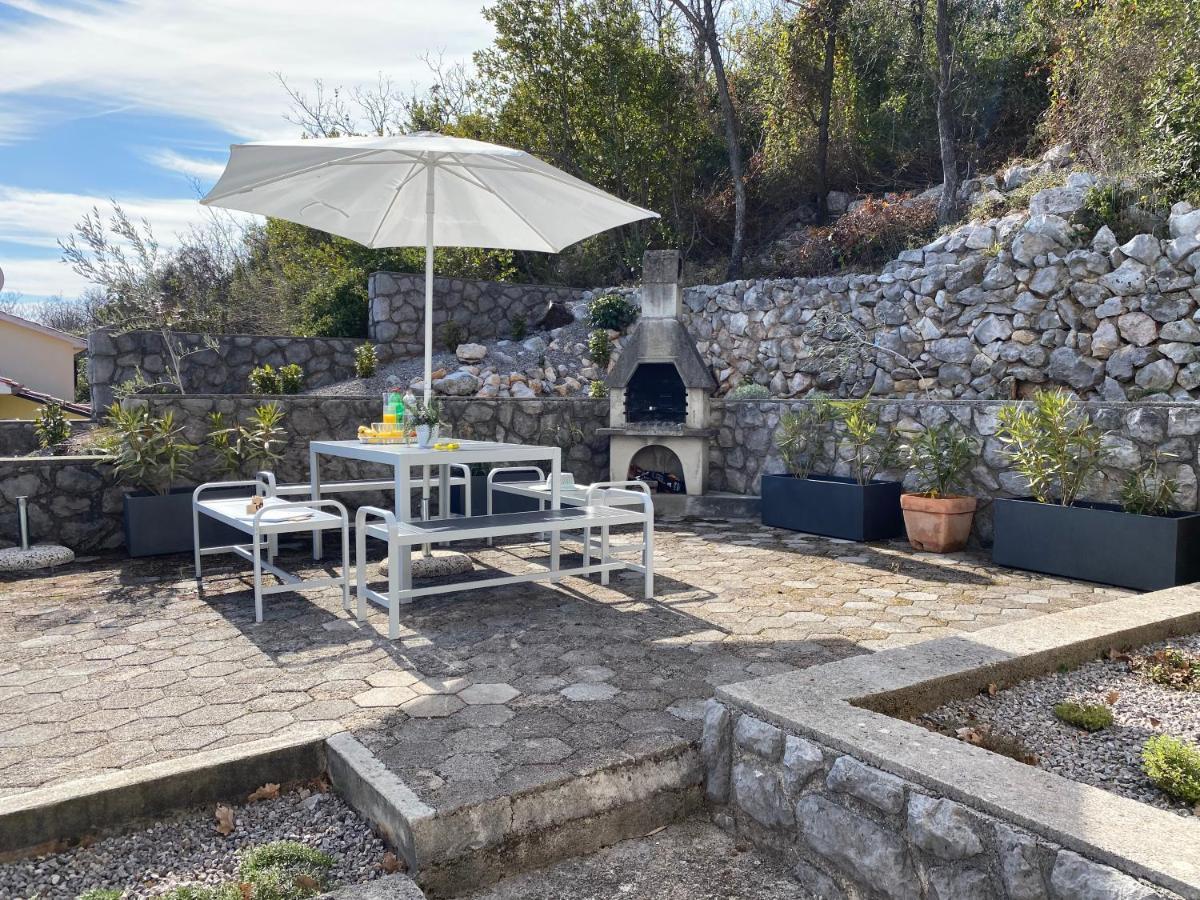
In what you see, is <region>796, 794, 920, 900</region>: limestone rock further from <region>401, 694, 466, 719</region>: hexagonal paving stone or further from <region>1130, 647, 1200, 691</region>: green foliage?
<region>1130, 647, 1200, 691</region>: green foliage

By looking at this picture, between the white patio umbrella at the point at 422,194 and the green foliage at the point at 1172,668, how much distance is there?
140 inches

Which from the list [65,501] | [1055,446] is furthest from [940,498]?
[65,501]

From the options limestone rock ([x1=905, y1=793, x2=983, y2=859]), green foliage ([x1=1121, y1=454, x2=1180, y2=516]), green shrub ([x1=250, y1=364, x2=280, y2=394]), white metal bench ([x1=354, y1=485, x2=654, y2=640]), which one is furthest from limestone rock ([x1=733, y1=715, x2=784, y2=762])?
green shrub ([x1=250, y1=364, x2=280, y2=394])

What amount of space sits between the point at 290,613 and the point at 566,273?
12.1m

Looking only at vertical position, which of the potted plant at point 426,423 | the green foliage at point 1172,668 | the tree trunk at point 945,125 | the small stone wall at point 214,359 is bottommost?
the green foliage at point 1172,668

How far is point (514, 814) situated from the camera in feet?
7.67

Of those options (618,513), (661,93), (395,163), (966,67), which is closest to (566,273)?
(661,93)

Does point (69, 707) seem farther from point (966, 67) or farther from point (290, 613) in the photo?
point (966, 67)

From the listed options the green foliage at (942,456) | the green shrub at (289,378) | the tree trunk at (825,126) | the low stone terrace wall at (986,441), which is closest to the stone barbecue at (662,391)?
Result: the low stone terrace wall at (986,441)

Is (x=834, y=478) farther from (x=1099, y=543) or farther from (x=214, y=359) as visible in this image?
(x=214, y=359)

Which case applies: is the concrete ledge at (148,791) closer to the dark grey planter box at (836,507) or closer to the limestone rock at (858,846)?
the limestone rock at (858,846)

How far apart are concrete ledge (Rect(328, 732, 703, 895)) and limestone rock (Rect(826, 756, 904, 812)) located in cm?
60

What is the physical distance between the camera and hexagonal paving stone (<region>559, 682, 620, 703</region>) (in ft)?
10.3

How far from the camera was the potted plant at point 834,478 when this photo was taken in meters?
6.60
